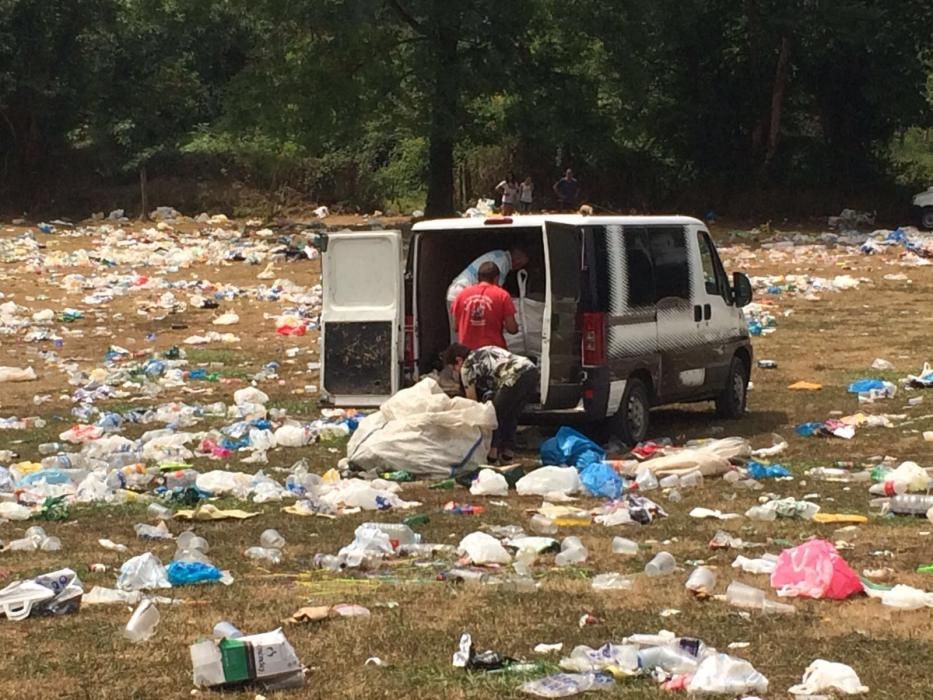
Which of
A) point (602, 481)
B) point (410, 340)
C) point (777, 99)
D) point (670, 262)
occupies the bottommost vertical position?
point (602, 481)

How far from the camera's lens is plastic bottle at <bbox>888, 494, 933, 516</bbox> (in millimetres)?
8727

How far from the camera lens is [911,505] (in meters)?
8.78

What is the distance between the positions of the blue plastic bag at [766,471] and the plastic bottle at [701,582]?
11.6 feet

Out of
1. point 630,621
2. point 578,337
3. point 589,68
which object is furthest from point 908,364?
point 589,68

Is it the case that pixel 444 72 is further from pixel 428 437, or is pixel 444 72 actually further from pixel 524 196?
pixel 428 437

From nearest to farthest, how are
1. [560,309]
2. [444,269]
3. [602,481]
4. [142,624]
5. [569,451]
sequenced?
[142,624], [602,481], [569,451], [560,309], [444,269]

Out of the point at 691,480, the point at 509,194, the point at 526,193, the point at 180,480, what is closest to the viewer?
the point at 180,480

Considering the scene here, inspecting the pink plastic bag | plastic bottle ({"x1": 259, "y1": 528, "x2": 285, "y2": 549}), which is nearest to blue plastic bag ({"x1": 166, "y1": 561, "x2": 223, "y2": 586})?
plastic bottle ({"x1": 259, "y1": 528, "x2": 285, "y2": 549})

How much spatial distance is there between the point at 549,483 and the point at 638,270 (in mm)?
2545

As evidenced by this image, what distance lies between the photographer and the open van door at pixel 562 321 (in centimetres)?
1088

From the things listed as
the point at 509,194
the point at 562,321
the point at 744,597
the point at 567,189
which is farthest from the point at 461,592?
the point at 567,189

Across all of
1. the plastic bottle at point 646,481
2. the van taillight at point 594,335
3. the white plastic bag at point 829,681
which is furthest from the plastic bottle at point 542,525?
the white plastic bag at point 829,681

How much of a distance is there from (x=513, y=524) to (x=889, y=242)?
74.3 feet

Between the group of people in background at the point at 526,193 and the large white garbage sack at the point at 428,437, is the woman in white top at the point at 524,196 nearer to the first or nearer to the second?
the group of people in background at the point at 526,193
